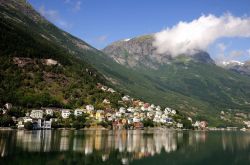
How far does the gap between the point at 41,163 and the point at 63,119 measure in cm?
10578

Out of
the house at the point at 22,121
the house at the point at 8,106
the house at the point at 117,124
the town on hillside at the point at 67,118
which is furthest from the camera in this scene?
the house at the point at 117,124

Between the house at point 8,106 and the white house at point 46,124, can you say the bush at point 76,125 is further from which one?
the house at point 8,106

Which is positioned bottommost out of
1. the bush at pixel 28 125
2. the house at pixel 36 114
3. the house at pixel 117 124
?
the bush at pixel 28 125

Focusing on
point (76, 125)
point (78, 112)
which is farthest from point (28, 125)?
point (78, 112)

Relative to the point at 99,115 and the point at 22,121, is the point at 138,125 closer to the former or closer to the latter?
the point at 99,115

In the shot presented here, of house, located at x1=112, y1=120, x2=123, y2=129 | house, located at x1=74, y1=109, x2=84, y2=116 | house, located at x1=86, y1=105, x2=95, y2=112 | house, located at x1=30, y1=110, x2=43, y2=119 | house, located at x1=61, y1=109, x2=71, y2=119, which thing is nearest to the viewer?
house, located at x1=30, y1=110, x2=43, y2=119

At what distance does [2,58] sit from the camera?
19900 cm

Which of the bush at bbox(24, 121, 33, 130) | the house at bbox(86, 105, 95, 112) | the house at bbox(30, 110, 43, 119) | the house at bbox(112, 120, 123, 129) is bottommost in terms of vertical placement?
the bush at bbox(24, 121, 33, 130)

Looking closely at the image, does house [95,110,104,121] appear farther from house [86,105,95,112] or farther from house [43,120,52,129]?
house [43,120,52,129]

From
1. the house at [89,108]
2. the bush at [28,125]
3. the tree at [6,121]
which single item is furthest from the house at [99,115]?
the tree at [6,121]

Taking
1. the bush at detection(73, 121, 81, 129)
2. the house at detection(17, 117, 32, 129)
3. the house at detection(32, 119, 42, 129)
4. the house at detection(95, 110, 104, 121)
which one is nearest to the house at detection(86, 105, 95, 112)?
the house at detection(95, 110, 104, 121)

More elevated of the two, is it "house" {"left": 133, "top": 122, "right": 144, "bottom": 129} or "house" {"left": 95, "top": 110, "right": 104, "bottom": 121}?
"house" {"left": 95, "top": 110, "right": 104, "bottom": 121}

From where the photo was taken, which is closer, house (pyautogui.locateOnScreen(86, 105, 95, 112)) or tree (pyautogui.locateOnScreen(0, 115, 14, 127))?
tree (pyautogui.locateOnScreen(0, 115, 14, 127))

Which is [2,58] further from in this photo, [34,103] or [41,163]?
[41,163]
